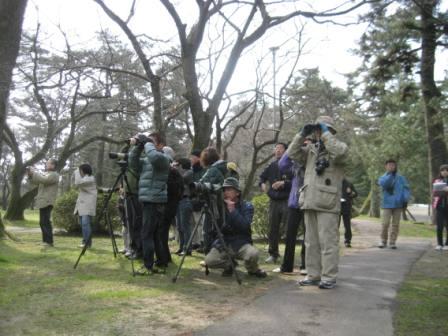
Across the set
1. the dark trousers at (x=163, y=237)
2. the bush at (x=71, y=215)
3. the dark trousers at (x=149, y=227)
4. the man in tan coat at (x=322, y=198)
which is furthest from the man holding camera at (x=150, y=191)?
the bush at (x=71, y=215)

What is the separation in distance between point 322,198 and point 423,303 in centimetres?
153

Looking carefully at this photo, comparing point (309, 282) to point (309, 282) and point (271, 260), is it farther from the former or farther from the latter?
point (271, 260)

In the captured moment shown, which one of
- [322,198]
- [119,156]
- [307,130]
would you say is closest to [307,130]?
[307,130]

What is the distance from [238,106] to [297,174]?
986 inches

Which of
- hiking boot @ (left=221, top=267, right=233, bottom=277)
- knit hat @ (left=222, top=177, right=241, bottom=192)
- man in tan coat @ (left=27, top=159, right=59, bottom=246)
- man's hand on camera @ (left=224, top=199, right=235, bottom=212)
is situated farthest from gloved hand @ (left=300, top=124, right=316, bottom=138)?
man in tan coat @ (left=27, top=159, right=59, bottom=246)

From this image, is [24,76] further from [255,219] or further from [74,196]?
[255,219]

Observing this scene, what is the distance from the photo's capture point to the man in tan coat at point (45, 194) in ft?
31.9

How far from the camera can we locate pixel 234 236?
648cm

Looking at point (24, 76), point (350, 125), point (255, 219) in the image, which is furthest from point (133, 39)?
point (350, 125)

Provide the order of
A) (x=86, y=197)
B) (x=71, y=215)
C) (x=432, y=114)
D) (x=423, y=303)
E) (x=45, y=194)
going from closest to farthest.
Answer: (x=423, y=303)
(x=45, y=194)
(x=86, y=197)
(x=71, y=215)
(x=432, y=114)

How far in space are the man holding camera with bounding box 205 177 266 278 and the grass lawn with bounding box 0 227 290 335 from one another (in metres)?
0.19

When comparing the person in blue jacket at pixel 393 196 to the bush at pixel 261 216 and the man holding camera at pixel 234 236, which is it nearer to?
the bush at pixel 261 216

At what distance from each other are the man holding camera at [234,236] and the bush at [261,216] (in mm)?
5294

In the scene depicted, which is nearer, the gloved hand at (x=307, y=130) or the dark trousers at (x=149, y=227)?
the gloved hand at (x=307, y=130)
